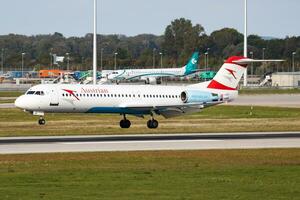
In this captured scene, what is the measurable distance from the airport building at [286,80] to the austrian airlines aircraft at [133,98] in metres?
103

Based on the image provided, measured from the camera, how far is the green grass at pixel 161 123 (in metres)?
53.2

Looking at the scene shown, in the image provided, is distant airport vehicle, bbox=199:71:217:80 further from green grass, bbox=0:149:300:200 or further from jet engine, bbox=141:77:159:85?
green grass, bbox=0:149:300:200

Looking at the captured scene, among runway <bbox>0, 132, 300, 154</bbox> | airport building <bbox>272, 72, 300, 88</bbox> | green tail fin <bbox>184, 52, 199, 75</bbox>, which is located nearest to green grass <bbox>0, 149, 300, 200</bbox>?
runway <bbox>0, 132, 300, 154</bbox>

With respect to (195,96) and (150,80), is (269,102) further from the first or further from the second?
(150,80)

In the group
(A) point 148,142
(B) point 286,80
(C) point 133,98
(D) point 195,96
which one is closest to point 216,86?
(D) point 195,96

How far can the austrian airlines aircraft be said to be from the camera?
180 ft

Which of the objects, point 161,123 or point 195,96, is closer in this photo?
point 195,96

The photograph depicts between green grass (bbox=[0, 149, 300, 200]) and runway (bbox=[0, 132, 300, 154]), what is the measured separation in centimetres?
246

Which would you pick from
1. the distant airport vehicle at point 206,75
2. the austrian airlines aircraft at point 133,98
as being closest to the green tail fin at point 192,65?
the distant airport vehicle at point 206,75

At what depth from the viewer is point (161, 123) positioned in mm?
A: 60812

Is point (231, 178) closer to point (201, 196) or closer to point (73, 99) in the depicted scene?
point (201, 196)

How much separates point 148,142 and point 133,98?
1346 centimetres

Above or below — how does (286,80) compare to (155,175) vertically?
above

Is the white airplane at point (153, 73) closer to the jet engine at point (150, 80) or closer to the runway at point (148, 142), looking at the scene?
the jet engine at point (150, 80)
